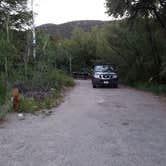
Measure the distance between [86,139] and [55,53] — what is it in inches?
689

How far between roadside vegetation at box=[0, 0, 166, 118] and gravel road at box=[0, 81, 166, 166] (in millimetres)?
1947

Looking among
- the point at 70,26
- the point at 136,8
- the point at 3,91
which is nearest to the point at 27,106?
the point at 3,91

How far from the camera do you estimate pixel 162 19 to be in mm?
19438

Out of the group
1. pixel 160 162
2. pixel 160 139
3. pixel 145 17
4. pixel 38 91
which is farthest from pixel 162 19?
pixel 160 162

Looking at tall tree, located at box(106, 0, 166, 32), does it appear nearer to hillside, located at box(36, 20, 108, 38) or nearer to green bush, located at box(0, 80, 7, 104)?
green bush, located at box(0, 80, 7, 104)

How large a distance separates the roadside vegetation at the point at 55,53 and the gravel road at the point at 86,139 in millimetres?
1947

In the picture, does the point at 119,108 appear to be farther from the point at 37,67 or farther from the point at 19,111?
the point at 37,67

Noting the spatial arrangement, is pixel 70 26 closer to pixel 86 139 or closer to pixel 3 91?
pixel 3 91

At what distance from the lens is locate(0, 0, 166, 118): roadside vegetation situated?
1404 cm

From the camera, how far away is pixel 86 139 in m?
7.02

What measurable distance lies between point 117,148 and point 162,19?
14.7 metres

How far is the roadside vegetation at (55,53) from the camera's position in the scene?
1404 centimetres

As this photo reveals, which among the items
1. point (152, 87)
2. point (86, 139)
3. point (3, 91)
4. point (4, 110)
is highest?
point (3, 91)

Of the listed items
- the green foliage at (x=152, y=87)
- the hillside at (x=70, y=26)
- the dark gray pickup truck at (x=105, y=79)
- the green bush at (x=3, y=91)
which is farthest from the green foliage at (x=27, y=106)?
the hillside at (x=70, y=26)
